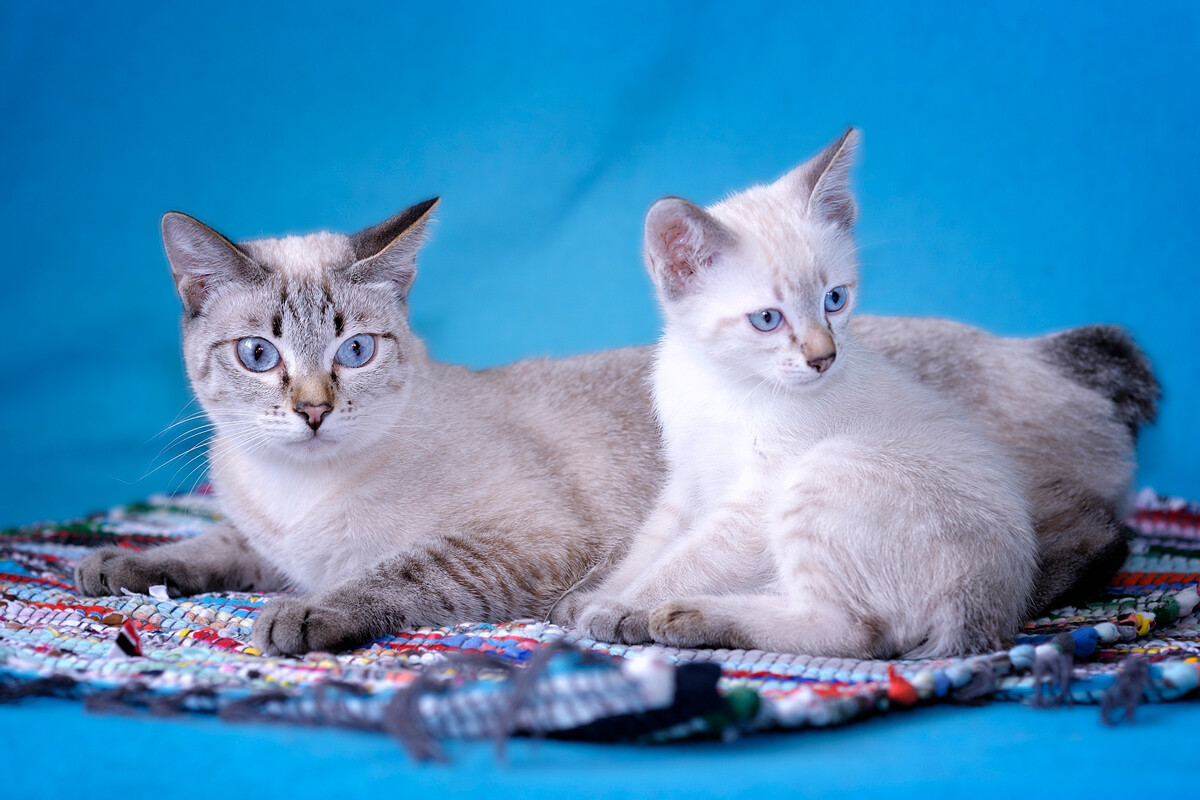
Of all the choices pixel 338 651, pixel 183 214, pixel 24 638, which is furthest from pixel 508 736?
pixel 183 214

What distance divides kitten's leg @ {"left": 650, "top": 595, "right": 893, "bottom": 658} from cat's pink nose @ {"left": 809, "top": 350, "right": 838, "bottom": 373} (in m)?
0.48

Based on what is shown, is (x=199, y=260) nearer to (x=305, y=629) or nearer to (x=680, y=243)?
(x=305, y=629)

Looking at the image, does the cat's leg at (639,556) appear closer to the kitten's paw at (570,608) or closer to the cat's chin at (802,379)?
the kitten's paw at (570,608)

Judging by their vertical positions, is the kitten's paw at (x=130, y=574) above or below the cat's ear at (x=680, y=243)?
below

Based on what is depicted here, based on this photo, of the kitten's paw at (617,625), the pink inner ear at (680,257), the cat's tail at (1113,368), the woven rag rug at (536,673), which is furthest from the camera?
the cat's tail at (1113,368)

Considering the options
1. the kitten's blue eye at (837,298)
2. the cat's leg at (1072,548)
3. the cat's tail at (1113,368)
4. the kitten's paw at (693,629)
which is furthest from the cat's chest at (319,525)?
the cat's tail at (1113,368)

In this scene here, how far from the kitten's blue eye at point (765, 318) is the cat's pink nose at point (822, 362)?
A: 0.12 meters

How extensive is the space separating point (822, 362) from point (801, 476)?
0.80 feet

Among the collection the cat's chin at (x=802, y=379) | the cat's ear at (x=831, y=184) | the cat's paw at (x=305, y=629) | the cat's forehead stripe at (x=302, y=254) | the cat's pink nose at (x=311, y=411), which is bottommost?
the cat's paw at (x=305, y=629)

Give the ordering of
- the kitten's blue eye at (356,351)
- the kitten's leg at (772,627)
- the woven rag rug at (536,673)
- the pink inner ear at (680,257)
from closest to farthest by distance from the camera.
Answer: the woven rag rug at (536,673), the kitten's leg at (772,627), the pink inner ear at (680,257), the kitten's blue eye at (356,351)

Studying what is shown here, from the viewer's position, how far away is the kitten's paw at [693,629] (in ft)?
6.40

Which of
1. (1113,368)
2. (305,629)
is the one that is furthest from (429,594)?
(1113,368)

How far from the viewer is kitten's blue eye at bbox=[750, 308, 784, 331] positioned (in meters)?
2.12

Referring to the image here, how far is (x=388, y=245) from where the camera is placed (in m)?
2.39
